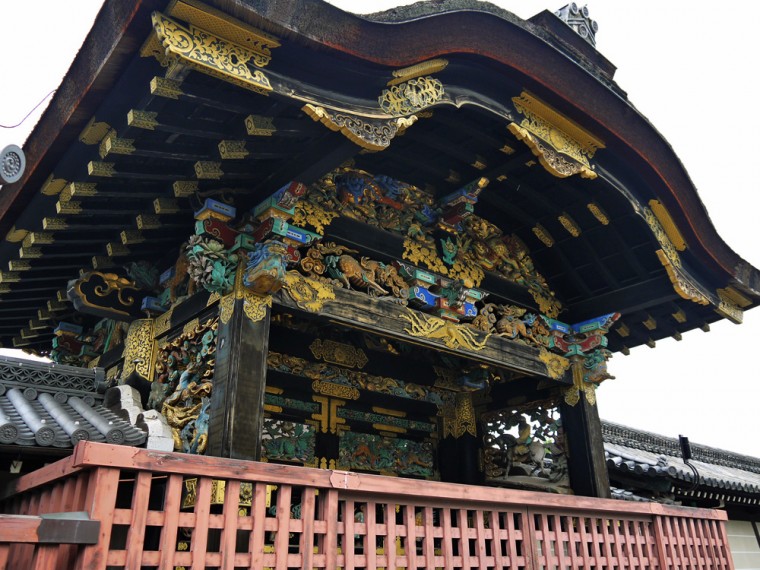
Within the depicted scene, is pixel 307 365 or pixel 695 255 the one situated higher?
pixel 695 255

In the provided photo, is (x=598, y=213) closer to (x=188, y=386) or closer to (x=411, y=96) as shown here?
(x=411, y=96)

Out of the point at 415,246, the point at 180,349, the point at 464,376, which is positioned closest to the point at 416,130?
the point at 415,246

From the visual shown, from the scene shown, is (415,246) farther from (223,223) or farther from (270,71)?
(270,71)

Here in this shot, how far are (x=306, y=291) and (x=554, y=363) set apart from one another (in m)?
3.47

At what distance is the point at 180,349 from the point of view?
5.86 m

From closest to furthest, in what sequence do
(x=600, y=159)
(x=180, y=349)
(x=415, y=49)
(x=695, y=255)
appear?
1. (x=415, y=49)
2. (x=180, y=349)
3. (x=600, y=159)
4. (x=695, y=255)

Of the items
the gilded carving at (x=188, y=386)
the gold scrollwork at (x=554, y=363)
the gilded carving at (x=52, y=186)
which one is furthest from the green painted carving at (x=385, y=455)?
the gilded carving at (x=52, y=186)

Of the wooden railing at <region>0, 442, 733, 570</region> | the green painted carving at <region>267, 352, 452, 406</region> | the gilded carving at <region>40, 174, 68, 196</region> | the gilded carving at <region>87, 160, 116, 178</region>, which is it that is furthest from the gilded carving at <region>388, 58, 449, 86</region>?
the green painted carving at <region>267, 352, 452, 406</region>

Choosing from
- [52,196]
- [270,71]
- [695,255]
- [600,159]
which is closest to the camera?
[270,71]

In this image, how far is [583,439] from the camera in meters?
7.37

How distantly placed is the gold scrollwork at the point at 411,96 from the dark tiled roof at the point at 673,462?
672cm

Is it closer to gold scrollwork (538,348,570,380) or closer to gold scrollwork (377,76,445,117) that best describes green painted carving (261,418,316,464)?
gold scrollwork (538,348,570,380)

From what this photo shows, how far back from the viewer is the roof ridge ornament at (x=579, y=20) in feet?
23.3

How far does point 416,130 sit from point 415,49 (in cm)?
127
